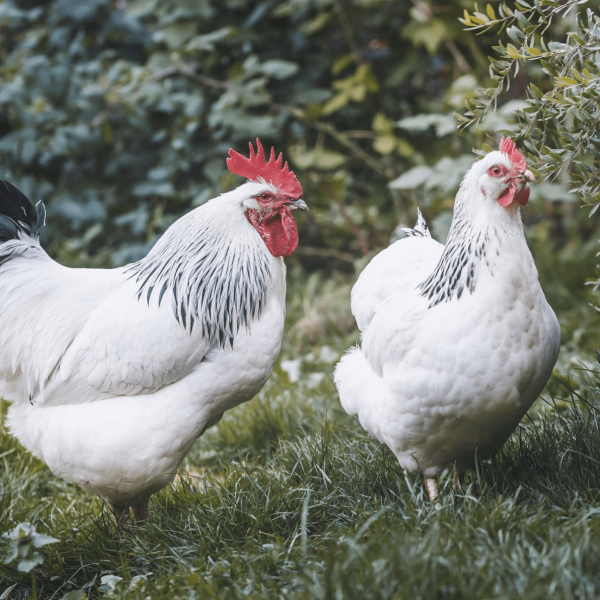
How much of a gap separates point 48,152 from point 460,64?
13.7ft

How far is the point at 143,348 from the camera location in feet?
9.68

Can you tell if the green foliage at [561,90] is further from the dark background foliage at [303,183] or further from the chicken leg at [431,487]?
the chicken leg at [431,487]

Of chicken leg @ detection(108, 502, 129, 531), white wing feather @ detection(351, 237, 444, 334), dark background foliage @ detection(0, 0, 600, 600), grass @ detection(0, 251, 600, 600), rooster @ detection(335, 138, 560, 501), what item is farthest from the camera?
white wing feather @ detection(351, 237, 444, 334)

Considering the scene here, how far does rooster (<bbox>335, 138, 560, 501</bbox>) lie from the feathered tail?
1947mm

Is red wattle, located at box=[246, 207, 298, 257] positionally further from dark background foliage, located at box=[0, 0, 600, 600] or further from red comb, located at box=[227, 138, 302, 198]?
dark background foliage, located at box=[0, 0, 600, 600]

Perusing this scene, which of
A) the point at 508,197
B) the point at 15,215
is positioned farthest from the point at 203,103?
the point at 508,197

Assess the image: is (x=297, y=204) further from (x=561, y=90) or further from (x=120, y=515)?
(x=120, y=515)

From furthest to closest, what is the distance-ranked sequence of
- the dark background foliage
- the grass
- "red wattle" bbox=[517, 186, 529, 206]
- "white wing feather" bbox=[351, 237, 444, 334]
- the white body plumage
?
1. "white wing feather" bbox=[351, 237, 444, 334]
2. the white body plumage
3. the dark background foliage
4. "red wattle" bbox=[517, 186, 529, 206]
5. the grass

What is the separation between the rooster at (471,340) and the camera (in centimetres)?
253

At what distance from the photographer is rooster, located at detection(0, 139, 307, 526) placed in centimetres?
291

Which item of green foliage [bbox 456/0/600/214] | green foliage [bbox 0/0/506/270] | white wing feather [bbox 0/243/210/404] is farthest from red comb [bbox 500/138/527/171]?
green foliage [bbox 0/0/506/270]

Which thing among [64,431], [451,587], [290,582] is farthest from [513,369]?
[64,431]

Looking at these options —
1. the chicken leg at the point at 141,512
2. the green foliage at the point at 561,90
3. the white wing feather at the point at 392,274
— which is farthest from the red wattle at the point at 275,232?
the chicken leg at the point at 141,512

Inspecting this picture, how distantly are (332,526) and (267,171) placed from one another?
5.44ft
